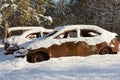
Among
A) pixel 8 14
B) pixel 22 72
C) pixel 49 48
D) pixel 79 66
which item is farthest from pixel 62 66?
pixel 8 14

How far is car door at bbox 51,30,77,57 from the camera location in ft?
49.9

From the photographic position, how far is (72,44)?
50.6ft

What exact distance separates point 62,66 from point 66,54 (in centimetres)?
269

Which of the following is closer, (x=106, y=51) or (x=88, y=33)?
(x=106, y=51)

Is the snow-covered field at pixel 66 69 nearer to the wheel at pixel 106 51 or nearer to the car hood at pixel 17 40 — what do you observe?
the wheel at pixel 106 51

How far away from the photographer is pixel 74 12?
63344mm

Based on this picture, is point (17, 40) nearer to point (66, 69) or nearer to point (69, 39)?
point (69, 39)

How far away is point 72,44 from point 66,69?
3.56 m

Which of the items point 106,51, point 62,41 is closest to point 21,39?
point 62,41

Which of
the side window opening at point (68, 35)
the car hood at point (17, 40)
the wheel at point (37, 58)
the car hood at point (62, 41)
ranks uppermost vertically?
the side window opening at point (68, 35)

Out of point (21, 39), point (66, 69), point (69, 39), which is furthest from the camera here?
point (21, 39)

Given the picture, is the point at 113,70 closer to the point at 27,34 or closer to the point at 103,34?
the point at 103,34

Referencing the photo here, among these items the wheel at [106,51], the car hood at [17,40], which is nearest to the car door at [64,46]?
the wheel at [106,51]

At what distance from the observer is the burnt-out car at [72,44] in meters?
15.0
